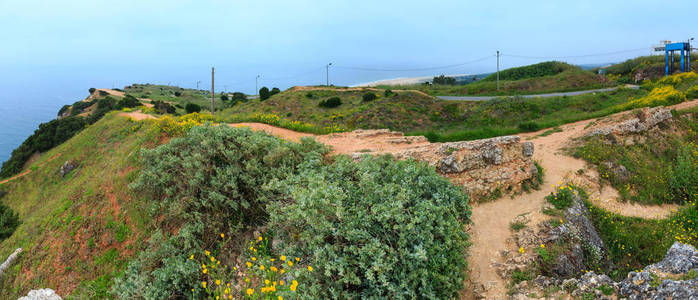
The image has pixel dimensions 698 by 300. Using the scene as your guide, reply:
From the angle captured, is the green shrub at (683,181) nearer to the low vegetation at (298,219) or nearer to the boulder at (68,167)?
the low vegetation at (298,219)

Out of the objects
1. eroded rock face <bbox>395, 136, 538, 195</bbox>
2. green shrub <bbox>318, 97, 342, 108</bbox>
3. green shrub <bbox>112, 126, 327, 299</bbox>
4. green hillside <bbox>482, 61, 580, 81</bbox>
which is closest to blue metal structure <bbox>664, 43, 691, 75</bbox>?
green hillside <bbox>482, 61, 580, 81</bbox>

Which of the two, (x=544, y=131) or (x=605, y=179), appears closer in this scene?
(x=605, y=179)

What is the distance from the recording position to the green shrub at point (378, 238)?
3.81 meters

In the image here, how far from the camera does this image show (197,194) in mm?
6457

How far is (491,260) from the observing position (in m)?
5.84

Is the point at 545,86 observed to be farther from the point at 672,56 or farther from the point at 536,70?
the point at 536,70

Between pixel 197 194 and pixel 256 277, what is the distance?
2583 mm

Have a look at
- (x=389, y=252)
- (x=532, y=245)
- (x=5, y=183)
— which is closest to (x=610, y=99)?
(x=532, y=245)

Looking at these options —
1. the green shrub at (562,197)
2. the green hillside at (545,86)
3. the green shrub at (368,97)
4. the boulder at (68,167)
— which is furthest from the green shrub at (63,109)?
the green shrub at (562,197)

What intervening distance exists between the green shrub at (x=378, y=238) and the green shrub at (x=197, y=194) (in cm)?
150

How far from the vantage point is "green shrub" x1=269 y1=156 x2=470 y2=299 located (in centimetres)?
381

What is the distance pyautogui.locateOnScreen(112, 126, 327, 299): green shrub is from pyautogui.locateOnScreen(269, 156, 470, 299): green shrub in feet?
4.93

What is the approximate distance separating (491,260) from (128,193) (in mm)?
9629

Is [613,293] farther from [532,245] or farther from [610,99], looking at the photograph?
[610,99]
